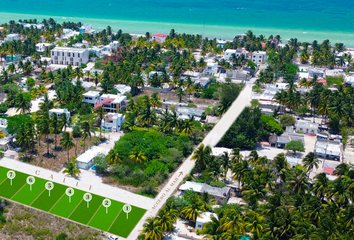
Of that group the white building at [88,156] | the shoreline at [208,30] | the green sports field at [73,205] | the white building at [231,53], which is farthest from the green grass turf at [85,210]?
the shoreline at [208,30]

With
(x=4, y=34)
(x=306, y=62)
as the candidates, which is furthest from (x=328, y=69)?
(x=4, y=34)

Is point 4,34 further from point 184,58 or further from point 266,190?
point 266,190

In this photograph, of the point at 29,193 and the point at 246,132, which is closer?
the point at 29,193

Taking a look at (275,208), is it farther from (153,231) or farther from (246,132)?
(246,132)

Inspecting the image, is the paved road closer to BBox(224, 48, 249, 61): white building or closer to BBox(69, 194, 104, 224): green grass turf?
BBox(69, 194, 104, 224): green grass turf

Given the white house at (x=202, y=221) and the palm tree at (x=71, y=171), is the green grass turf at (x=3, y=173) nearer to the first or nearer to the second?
the palm tree at (x=71, y=171)

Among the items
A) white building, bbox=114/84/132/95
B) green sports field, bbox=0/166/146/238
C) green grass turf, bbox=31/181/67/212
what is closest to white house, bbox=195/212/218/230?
green sports field, bbox=0/166/146/238

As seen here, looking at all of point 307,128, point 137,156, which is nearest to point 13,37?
point 137,156
